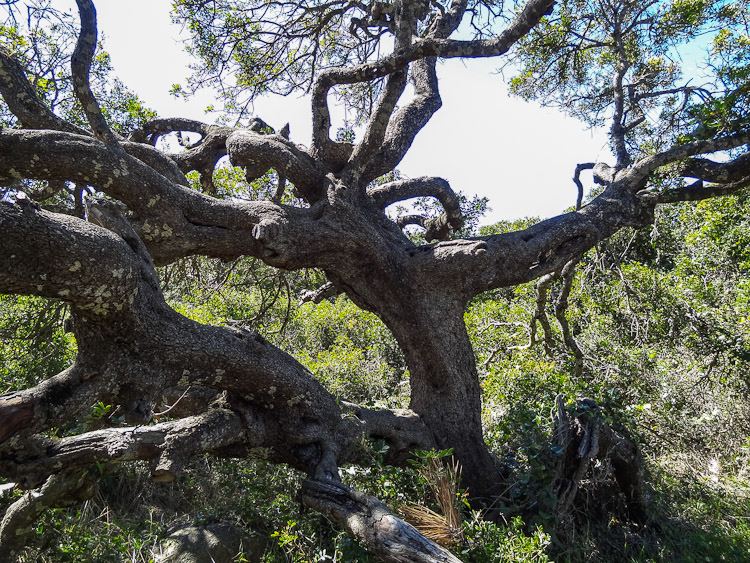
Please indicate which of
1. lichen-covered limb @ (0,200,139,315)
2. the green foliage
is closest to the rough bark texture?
lichen-covered limb @ (0,200,139,315)

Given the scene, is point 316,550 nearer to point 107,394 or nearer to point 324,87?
point 107,394

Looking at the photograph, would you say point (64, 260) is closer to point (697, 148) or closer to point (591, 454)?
point (591, 454)

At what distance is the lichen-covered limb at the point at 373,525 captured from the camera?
262 cm

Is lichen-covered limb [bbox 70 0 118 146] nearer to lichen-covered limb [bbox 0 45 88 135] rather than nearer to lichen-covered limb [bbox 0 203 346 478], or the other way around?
lichen-covered limb [bbox 0 45 88 135]

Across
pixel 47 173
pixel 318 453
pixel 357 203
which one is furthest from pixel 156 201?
pixel 318 453

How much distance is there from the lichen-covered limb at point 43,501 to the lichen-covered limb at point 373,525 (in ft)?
4.67

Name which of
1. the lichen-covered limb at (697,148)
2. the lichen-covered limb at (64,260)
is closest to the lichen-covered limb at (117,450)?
A: the lichen-covered limb at (64,260)

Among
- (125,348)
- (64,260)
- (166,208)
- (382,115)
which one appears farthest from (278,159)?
(64,260)

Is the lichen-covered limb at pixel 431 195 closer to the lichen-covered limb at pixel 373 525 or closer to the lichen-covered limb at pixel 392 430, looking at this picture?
the lichen-covered limb at pixel 392 430

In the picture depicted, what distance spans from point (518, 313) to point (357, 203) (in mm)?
4419

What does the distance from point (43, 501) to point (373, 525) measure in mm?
2084

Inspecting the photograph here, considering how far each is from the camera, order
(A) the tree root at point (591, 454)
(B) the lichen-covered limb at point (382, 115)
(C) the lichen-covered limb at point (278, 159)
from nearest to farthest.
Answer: (A) the tree root at point (591, 454)
(B) the lichen-covered limb at point (382, 115)
(C) the lichen-covered limb at point (278, 159)

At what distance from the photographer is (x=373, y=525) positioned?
281 cm

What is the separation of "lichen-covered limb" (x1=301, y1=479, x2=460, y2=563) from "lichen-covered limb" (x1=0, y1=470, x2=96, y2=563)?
1422 mm
